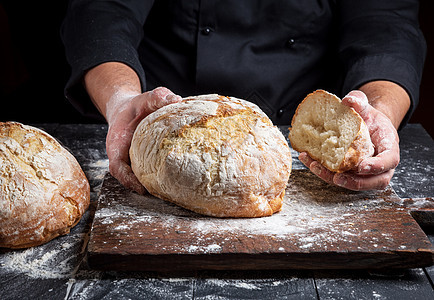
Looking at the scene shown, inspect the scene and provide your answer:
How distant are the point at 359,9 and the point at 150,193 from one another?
1.65 meters

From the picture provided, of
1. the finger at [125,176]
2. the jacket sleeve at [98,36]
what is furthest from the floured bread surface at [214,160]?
the jacket sleeve at [98,36]

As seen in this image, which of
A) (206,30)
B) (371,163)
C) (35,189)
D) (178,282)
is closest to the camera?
(178,282)

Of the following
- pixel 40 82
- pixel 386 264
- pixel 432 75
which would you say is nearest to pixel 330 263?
pixel 386 264

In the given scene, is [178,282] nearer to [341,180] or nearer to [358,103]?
[341,180]

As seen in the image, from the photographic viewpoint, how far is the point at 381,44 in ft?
8.02

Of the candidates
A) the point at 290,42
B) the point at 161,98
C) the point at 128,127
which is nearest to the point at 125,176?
the point at 128,127

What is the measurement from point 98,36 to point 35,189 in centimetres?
109

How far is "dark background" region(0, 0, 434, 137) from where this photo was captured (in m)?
3.23

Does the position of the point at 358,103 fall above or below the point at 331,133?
above

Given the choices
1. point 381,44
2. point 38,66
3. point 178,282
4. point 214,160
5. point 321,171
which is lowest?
point 38,66

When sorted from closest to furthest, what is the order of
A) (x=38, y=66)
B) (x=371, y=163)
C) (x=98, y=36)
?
(x=371, y=163), (x=98, y=36), (x=38, y=66)

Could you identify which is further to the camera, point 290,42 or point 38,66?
point 38,66

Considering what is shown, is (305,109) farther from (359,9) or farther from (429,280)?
(359,9)

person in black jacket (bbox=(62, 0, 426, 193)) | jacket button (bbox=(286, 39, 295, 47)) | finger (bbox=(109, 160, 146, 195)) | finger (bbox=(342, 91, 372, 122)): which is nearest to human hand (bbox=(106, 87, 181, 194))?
finger (bbox=(109, 160, 146, 195))
